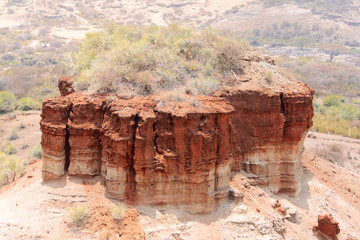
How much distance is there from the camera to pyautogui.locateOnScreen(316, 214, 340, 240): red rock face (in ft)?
33.7

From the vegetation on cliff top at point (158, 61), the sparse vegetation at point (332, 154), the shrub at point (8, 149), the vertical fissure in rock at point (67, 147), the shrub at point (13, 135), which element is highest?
the vegetation on cliff top at point (158, 61)

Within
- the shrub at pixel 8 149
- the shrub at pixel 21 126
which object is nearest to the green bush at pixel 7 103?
the shrub at pixel 21 126

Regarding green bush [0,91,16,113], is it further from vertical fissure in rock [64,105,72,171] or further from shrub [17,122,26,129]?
vertical fissure in rock [64,105,72,171]

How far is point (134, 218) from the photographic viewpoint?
831cm

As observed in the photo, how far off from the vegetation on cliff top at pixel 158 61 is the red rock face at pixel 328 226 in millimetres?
5470

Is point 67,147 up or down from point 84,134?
down

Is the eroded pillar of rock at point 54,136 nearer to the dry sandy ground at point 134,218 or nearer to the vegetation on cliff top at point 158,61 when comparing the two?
the dry sandy ground at point 134,218

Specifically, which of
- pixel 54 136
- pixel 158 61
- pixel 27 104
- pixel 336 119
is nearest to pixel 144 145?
pixel 54 136

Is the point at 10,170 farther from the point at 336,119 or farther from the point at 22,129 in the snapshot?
the point at 336,119

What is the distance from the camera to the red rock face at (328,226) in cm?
1028

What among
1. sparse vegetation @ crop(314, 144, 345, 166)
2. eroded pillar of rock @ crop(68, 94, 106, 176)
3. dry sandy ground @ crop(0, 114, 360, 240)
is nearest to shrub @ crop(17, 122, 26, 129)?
dry sandy ground @ crop(0, 114, 360, 240)

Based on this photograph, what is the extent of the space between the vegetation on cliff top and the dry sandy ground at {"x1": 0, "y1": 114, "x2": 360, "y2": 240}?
9.97 ft

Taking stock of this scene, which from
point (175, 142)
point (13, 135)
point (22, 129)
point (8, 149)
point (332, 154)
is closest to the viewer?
point (175, 142)

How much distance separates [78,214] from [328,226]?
7.63 m
